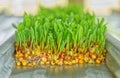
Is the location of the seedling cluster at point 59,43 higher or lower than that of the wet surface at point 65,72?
higher

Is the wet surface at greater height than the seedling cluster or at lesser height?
lesser

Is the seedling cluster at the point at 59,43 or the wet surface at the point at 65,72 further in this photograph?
the seedling cluster at the point at 59,43

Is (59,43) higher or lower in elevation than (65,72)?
higher

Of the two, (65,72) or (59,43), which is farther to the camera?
(59,43)

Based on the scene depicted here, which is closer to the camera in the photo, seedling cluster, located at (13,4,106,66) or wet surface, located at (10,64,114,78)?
wet surface, located at (10,64,114,78)

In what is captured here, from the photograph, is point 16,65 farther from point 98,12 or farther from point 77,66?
point 98,12

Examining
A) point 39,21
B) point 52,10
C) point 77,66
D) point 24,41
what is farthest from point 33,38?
point 52,10

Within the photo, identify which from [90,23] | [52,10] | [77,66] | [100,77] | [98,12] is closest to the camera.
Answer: [100,77]

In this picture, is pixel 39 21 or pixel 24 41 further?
pixel 39 21
